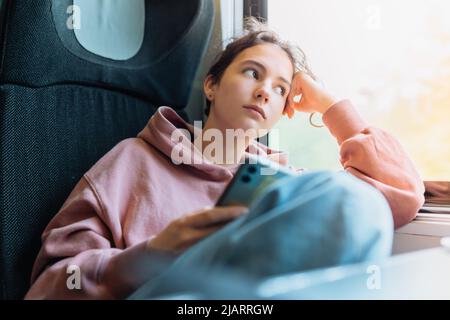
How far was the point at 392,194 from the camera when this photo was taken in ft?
2.71

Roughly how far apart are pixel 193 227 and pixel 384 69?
802mm

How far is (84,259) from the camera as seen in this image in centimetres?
64

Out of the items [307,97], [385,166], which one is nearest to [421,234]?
[385,166]

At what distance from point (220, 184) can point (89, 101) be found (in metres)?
0.35

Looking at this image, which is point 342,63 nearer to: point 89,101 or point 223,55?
point 223,55

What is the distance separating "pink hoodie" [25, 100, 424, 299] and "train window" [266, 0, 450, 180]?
0.19m

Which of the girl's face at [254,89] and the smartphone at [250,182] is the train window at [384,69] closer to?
the girl's face at [254,89]

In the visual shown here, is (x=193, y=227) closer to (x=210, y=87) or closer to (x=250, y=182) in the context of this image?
(x=250, y=182)

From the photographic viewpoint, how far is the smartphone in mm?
477

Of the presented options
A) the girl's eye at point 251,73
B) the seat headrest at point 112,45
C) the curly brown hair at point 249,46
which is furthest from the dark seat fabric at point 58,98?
the girl's eye at point 251,73

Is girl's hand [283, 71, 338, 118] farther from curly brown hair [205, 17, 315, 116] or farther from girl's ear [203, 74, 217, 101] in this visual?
girl's ear [203, 74, 217, 101]

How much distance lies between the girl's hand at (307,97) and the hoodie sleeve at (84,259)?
459 millimetres

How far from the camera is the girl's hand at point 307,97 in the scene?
98 centimetres
